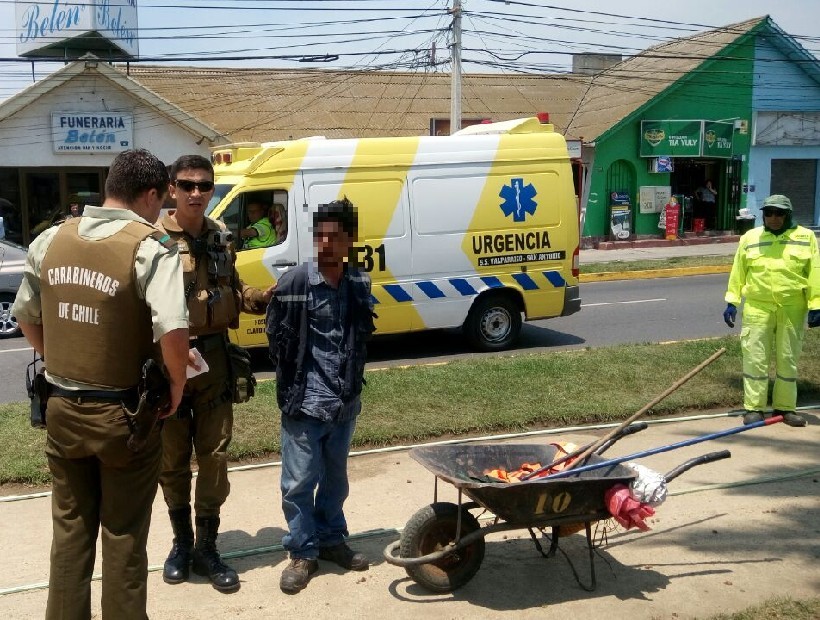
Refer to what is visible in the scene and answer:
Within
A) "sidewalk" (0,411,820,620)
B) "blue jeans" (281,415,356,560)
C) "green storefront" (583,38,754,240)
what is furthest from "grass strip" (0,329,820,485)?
"green storefront" (583,38,754,240)

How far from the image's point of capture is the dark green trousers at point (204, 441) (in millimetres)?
4543

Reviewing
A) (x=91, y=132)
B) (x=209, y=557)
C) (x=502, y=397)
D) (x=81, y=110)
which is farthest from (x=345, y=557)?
(x=81, y=110)

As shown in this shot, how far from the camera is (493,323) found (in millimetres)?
11172

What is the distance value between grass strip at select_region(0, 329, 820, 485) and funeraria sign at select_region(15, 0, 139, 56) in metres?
18.5

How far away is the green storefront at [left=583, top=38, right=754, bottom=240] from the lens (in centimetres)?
2702

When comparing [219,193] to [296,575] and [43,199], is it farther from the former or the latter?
[43,199]

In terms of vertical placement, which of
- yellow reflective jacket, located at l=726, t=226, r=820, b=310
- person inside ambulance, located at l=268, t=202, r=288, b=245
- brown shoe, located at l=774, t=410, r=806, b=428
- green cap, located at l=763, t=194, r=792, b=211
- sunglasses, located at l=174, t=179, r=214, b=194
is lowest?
brown shoe, located at l=774, t=410, r=806, b=428

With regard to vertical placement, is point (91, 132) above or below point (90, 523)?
above

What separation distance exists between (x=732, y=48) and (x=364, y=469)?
25823 millimetres

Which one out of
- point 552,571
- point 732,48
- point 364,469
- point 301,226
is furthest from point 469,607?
point 732,48

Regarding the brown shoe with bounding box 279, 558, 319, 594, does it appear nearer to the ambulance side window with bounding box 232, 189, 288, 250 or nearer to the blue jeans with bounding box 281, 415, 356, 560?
the blue jeans with bounding box 281, 415, 356, 560

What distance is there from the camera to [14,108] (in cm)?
2216

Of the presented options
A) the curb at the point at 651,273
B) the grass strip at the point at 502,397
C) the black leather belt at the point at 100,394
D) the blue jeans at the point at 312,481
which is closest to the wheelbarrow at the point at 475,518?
the blue jeans at the point at 312,481

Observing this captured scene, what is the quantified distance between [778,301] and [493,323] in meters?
4.44
